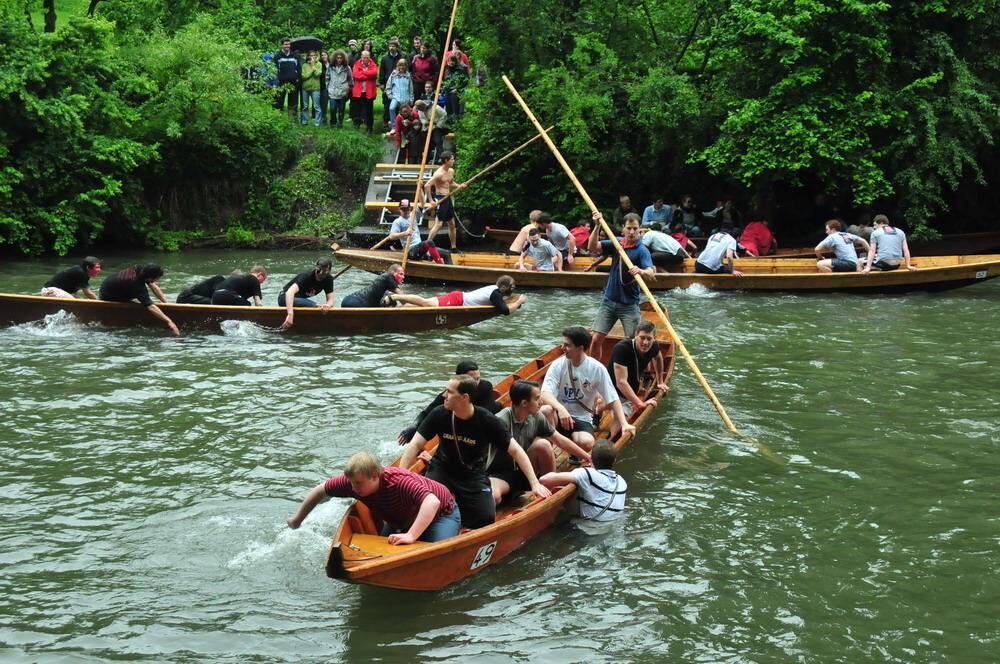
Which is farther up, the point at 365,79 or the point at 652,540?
the point at 365,79

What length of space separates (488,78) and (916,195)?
32.2 feet

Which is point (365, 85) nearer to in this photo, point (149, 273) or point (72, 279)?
point (72, 279)

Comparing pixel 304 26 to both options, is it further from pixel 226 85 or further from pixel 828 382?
pixel 828 382

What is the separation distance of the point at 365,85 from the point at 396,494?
21.6 meters

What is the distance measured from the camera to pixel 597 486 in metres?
7.96

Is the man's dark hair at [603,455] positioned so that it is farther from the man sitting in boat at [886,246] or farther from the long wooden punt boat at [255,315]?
the man sitting in boat at [886,246]

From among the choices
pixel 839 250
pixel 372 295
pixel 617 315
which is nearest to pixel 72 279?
pixel 372 295

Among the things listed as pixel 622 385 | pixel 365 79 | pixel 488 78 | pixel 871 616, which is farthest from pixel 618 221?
pixel 871 616

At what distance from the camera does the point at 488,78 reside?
2416cm

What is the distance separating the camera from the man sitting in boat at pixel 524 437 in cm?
797

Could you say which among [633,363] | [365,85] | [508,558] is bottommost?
[508,558]

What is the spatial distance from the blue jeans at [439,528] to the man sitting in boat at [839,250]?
13181mm

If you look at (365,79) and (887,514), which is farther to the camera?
(365,79)

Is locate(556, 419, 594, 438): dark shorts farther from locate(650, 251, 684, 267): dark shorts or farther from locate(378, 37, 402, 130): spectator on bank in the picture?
locate(378, 37, 402, 130): spectator on bank
